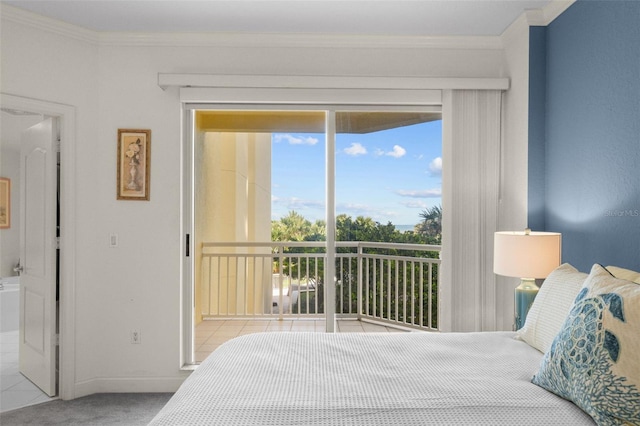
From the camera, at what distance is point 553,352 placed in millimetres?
1538

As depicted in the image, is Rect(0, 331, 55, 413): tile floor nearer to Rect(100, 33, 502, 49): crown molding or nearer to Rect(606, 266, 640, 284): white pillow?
Rect(100, 33, 502, 49): crown molding

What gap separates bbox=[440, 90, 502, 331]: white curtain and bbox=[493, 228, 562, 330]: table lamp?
0.67 meters

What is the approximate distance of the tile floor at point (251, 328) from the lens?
352 cm

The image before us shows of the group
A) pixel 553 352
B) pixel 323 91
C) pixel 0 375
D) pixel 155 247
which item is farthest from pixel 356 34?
pixel 0 375

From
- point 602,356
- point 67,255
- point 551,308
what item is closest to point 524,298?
point 551,308

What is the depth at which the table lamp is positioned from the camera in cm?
249

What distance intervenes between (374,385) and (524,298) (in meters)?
1.44

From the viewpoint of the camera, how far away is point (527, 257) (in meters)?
2.50

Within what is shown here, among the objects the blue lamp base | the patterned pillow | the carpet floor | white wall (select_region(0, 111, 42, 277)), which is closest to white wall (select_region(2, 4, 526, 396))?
the carpet floor

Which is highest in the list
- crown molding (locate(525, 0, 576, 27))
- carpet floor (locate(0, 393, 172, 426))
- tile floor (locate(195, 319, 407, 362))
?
crown molding (locate(525, 0, 576, 27))

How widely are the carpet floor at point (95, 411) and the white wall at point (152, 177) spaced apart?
12 cm

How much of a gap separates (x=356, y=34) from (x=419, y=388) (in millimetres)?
2581

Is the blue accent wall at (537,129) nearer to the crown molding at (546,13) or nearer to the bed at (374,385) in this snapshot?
the crown molding at (546,13)

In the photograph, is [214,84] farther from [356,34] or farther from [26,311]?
[26,311]
